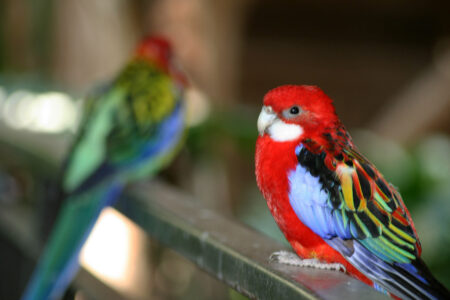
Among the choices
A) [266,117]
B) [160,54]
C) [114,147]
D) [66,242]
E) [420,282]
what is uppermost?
[266,117]

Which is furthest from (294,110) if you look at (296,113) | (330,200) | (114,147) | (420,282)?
(114,147)

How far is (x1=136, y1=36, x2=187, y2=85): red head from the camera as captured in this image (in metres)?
1.82

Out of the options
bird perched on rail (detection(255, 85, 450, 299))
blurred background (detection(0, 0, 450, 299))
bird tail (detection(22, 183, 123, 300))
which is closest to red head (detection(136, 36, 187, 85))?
blurred background (detection(0, 0, 450, 299))

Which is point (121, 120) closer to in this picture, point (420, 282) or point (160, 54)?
point (160, 54)

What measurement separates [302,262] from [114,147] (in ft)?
2.74

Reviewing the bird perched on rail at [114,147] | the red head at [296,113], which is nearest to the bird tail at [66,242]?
the bird perched on rail at [114,147]

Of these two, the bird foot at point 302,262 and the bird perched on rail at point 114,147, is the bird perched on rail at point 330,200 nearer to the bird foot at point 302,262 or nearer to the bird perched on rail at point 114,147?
the bird foot at point 302,262

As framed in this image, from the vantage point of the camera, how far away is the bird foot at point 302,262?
Answer: 2.72ft

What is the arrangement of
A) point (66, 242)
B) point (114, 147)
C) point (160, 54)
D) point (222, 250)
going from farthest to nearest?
point (160, 54) → point (114, 147) → point (66, 242) → point (222, 250)

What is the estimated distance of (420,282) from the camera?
774 mm

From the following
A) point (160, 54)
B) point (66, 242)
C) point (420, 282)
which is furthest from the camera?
point (160, 54)

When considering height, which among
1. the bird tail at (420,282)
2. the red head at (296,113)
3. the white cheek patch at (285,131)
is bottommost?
the bird tail at (420,282)

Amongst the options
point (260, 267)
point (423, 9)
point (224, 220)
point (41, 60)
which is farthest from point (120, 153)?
point (423, 9)

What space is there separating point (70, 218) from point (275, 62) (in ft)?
9.20
